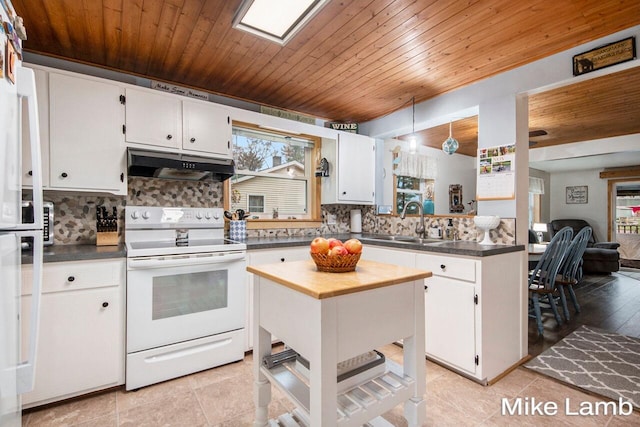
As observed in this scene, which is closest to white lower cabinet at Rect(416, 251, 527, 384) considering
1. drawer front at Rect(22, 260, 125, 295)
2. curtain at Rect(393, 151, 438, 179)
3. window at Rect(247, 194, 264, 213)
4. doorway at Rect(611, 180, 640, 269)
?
window at Rect(247, 194, 264, 213)

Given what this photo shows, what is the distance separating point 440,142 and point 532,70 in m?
3.04

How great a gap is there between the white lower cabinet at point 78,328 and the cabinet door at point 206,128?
108 centimetres

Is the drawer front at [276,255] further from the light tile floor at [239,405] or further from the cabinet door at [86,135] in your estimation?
the cabinet door at [86,135]

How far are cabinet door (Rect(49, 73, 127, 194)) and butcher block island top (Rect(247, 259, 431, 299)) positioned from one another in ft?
5.02

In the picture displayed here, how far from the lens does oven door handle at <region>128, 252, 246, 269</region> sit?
1986mm

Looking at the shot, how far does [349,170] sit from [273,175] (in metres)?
0.86

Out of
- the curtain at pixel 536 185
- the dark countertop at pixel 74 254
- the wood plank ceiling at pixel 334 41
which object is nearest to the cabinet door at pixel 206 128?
the wood plank ceiling at pixel 334 41

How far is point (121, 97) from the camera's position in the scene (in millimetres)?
2240

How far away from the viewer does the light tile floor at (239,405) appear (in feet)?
5.70

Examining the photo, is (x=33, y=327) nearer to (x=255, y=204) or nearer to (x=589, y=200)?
(x=255, y=204)

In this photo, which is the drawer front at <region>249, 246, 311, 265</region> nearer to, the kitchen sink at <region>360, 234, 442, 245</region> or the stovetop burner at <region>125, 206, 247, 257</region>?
the stovetop burner at <region>125, 206, 247, 257</region>

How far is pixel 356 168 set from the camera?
3.57 metres

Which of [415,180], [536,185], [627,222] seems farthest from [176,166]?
[627,222]

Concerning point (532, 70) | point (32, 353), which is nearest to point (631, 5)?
point (532, 70)
